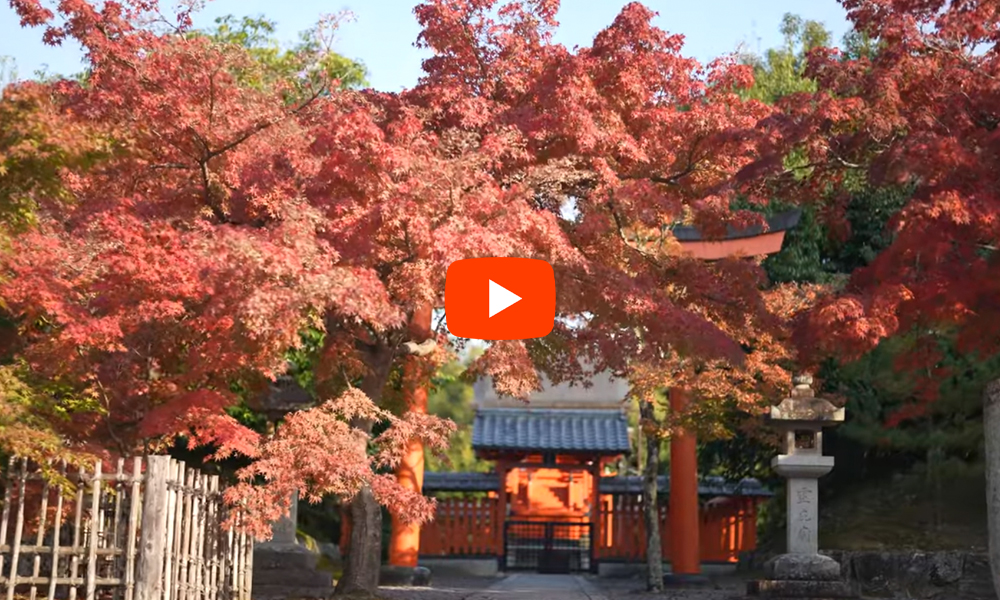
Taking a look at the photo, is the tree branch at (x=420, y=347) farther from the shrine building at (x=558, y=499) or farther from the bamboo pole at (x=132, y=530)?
the shrine building at (x=558, y=499)

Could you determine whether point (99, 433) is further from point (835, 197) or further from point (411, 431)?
point (835, 197)

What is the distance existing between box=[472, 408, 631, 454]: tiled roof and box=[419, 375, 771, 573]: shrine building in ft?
0.07

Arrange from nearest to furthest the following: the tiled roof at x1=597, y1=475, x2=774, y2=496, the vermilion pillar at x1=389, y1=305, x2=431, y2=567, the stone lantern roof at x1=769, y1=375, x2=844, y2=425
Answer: the stone lantern roof at x1=769, y1=375, x2=844, y2=425 < the vermilion pillar at x1=389, y1=305, x2=431, y2=567 < the tiled roof at x1=597, y1=475, x2=774, y2=496

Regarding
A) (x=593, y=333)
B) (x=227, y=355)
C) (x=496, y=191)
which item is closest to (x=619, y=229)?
(x=593, y=333)

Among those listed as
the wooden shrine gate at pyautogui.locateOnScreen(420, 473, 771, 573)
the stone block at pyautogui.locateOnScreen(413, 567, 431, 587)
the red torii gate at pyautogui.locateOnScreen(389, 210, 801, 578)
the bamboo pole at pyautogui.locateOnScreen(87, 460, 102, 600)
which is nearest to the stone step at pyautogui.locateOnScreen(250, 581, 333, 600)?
Result: the red torii gate at pyautogui.locateOnScreen(389, 210, 801, 578)

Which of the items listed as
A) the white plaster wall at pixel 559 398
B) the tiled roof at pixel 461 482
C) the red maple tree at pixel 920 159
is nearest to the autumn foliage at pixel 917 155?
the red maple tree at pixel 920 159

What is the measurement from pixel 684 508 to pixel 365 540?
30.2ft

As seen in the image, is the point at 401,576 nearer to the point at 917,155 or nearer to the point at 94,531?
the point at 94,531

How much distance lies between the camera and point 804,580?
15039 millimetres

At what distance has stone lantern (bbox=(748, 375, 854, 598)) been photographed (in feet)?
49.3

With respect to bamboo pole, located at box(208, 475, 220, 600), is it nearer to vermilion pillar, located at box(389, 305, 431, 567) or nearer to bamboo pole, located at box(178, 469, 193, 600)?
bamboo pole, located at box(178, 469, 193, 600)

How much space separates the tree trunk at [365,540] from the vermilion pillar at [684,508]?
28.5 ft

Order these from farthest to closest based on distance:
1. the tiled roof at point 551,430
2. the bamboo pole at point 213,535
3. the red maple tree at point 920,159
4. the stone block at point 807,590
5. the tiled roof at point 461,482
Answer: the tiled roof at point 461,482 < the tiled roof at point 551,430 < the stone block at point 807,590 < the bamboo pole at point 213,535 < the red maple tree at point 920,159

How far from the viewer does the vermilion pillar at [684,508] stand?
70.8 feet
